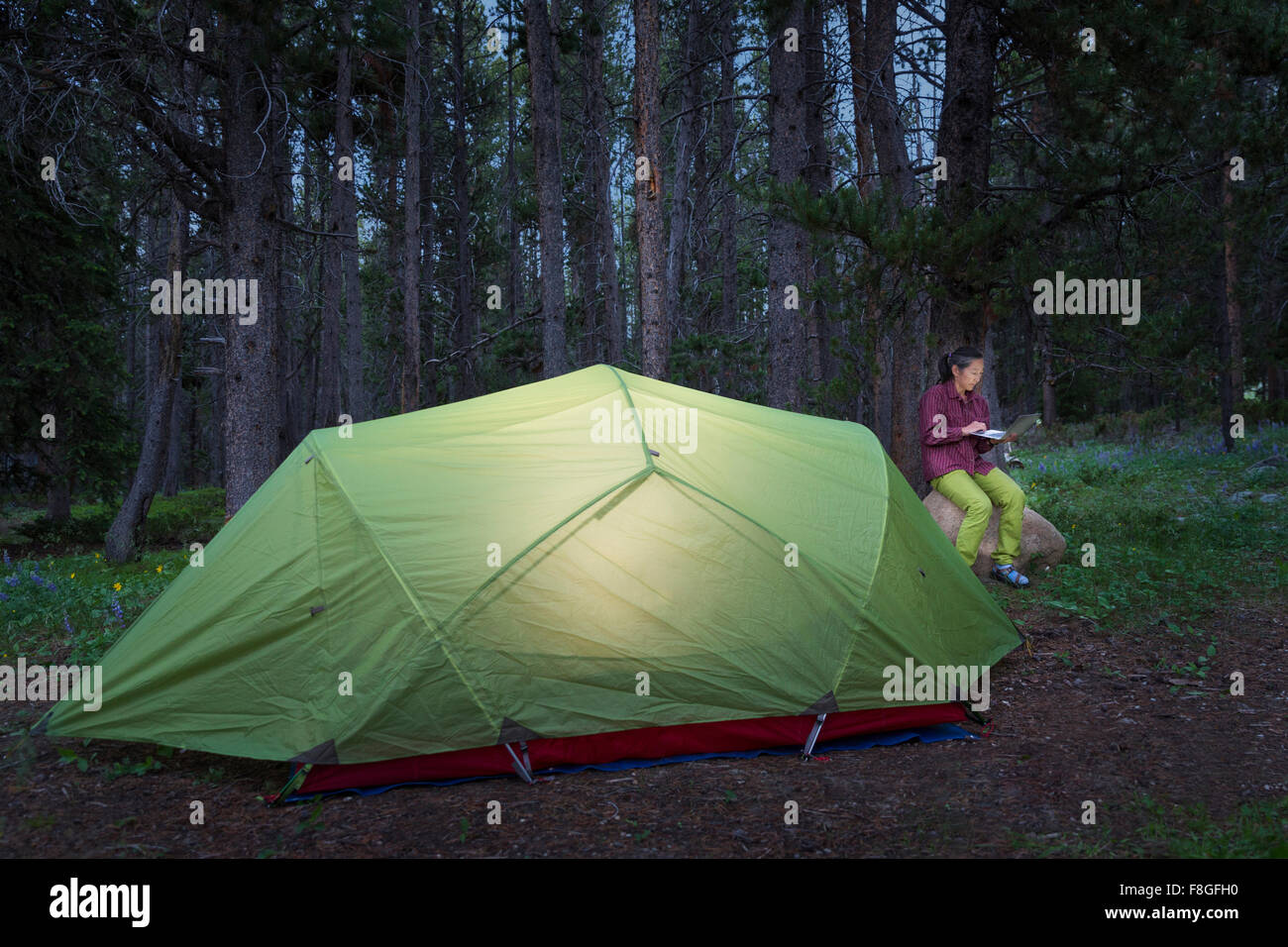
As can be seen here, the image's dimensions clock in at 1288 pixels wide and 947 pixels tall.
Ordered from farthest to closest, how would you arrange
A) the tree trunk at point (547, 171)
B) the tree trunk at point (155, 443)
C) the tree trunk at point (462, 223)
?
the tree trunk at point (462, 223)
the tree trunk at point (547, 171)
the tree trunk at point (155, 443)

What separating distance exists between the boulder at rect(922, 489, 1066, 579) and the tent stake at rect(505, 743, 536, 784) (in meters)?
4.36

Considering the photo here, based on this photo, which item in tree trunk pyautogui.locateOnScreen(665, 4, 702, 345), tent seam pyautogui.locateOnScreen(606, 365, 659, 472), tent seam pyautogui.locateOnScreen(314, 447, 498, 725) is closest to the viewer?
tent seam pyautogui.locateOnScreen(314, 447, 498, 725)

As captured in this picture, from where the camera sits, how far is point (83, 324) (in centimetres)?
1176

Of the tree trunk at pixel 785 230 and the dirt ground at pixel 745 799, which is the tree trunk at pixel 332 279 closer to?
the tree trunk at pixel 785 230

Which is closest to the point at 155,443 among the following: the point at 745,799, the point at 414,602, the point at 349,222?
the point at 349,222

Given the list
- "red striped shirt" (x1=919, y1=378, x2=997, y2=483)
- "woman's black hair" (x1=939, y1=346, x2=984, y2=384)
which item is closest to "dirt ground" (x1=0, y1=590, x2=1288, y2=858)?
"red striped shirt" (x1=919, y1=378, x2=997, y2=483)

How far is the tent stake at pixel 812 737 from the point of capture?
14.1 feet

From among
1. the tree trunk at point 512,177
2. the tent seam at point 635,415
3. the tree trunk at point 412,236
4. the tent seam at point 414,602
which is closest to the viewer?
the tent seam at point 414,602

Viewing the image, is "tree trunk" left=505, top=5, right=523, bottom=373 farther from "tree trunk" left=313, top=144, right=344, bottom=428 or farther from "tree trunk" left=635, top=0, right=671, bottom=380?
"tree trunk" left=635, top=0, right=671, bottom=380

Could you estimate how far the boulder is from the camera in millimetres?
7168

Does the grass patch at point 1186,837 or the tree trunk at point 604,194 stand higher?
the tree trunk at point 604,194

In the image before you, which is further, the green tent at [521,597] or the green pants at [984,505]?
the green pants at [984,505]

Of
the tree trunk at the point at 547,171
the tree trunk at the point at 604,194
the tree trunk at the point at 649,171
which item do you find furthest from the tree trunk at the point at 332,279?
the tree trunk at the point at 649,171
